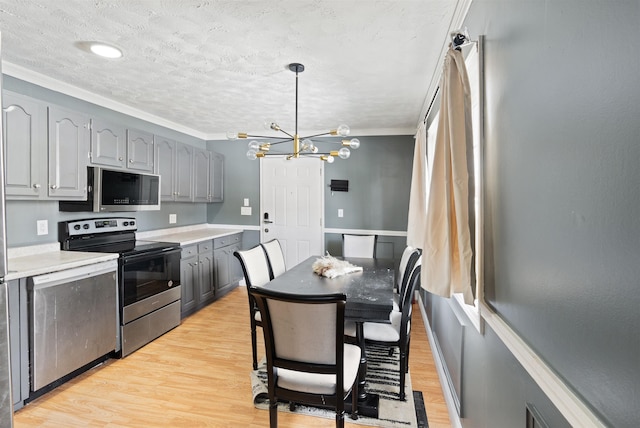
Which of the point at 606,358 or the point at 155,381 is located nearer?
the point at 606,358

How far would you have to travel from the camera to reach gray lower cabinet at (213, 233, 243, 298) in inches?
174

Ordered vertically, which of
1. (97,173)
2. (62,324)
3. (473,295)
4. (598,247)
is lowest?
(62,324)

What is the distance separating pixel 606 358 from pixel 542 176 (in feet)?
1.56

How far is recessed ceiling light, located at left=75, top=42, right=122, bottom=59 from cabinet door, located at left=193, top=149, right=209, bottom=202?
2.11 meters

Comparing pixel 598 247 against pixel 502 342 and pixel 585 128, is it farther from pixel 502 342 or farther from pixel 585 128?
pixel 502 342

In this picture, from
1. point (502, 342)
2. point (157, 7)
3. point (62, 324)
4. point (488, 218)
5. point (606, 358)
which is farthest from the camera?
point (62, 324)

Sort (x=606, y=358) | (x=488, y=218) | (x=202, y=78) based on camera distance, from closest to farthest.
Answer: (x=606, y=358), (x=488, y=218), (x=202, y=78)

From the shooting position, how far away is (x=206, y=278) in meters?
4.16

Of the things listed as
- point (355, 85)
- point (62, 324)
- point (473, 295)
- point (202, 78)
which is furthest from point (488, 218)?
point (62, 324)

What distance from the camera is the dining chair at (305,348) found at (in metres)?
1.49

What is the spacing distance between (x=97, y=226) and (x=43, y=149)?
0.92 m

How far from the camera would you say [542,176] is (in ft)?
2.97

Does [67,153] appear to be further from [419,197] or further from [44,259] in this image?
[419,197]

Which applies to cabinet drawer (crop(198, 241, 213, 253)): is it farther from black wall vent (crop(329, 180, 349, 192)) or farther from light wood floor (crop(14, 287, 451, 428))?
black wall vent (crop(329, 180, 349, 192))
